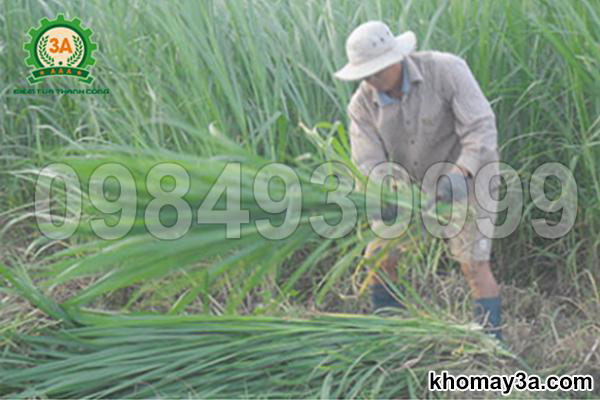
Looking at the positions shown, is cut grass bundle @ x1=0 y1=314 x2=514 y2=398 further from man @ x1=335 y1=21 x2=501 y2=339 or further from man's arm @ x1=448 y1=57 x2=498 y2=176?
man's arm @ x1=448 y1=57 x2=498 y2=176

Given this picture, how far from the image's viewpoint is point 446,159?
300cm

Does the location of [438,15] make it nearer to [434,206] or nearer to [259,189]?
[434,206]

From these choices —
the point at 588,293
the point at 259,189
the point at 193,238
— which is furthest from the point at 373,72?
the point at 588,293

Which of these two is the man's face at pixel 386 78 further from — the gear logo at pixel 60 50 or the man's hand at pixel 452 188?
the gear logo at pixel 60 50

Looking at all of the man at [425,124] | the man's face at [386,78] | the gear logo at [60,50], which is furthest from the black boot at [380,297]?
the gear logo at [60,50]

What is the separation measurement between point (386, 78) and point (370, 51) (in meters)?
0.11

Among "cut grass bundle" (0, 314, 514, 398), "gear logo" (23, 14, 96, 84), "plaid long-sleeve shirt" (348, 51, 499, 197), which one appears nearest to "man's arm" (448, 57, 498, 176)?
"plaid long-sleeve shirt" (348, 51, 499, 197)

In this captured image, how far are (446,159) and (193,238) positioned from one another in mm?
1129

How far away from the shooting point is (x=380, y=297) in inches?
121

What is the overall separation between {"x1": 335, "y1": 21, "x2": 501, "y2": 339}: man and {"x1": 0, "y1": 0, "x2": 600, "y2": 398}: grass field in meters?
0.12

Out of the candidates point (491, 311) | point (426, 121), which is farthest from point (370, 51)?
point (491, 311)

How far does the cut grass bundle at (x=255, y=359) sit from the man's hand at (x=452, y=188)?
374 millimetres

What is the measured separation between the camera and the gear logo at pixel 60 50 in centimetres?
343

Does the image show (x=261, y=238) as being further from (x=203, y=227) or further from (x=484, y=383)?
(x=484, y=383)
